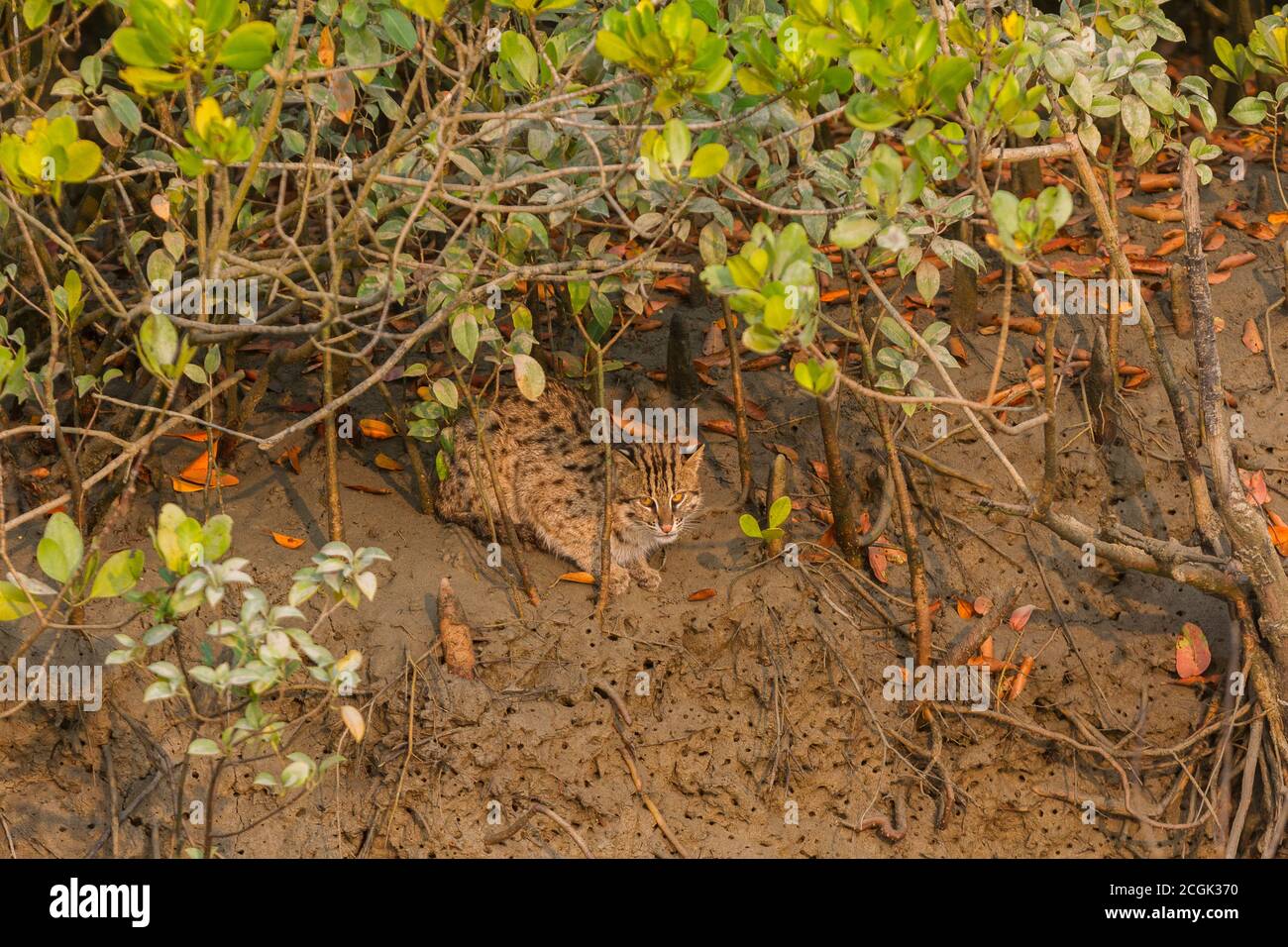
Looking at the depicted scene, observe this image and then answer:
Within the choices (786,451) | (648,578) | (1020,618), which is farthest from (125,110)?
(1020,618)

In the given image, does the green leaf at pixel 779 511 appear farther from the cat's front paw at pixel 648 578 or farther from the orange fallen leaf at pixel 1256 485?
the orange fallen leaf at pixel 1256 485

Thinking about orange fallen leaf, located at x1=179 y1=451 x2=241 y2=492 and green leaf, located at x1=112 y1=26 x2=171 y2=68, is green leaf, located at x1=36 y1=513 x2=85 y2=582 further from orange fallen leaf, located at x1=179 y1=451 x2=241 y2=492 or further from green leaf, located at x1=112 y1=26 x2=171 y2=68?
orange fallen leaf, located at x1=179 y1=451 x2=241 y2=492

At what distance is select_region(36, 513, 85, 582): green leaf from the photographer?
4043 mm

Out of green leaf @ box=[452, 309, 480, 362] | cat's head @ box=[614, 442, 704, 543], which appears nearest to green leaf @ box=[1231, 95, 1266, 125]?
cat's head @ box=[614, 442, 704, 543]

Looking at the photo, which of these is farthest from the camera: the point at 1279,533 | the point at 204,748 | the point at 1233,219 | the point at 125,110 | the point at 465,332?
the point at 1233,219

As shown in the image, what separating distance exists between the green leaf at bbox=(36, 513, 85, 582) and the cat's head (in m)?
2.79

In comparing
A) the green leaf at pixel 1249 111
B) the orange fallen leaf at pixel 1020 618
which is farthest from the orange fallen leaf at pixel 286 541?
the green leaf at pixel 1249 111

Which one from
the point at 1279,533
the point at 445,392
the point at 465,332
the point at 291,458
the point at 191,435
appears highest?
the point at 465,332

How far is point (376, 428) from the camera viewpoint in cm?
669

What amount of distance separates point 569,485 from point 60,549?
296 cm

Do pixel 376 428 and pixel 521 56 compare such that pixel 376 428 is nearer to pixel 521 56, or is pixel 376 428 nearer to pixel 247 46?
pixel 521 56

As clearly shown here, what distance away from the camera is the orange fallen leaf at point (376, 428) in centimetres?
667

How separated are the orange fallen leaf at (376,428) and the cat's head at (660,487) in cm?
112

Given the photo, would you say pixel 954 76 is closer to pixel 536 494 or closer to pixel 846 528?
pixel 846 528
